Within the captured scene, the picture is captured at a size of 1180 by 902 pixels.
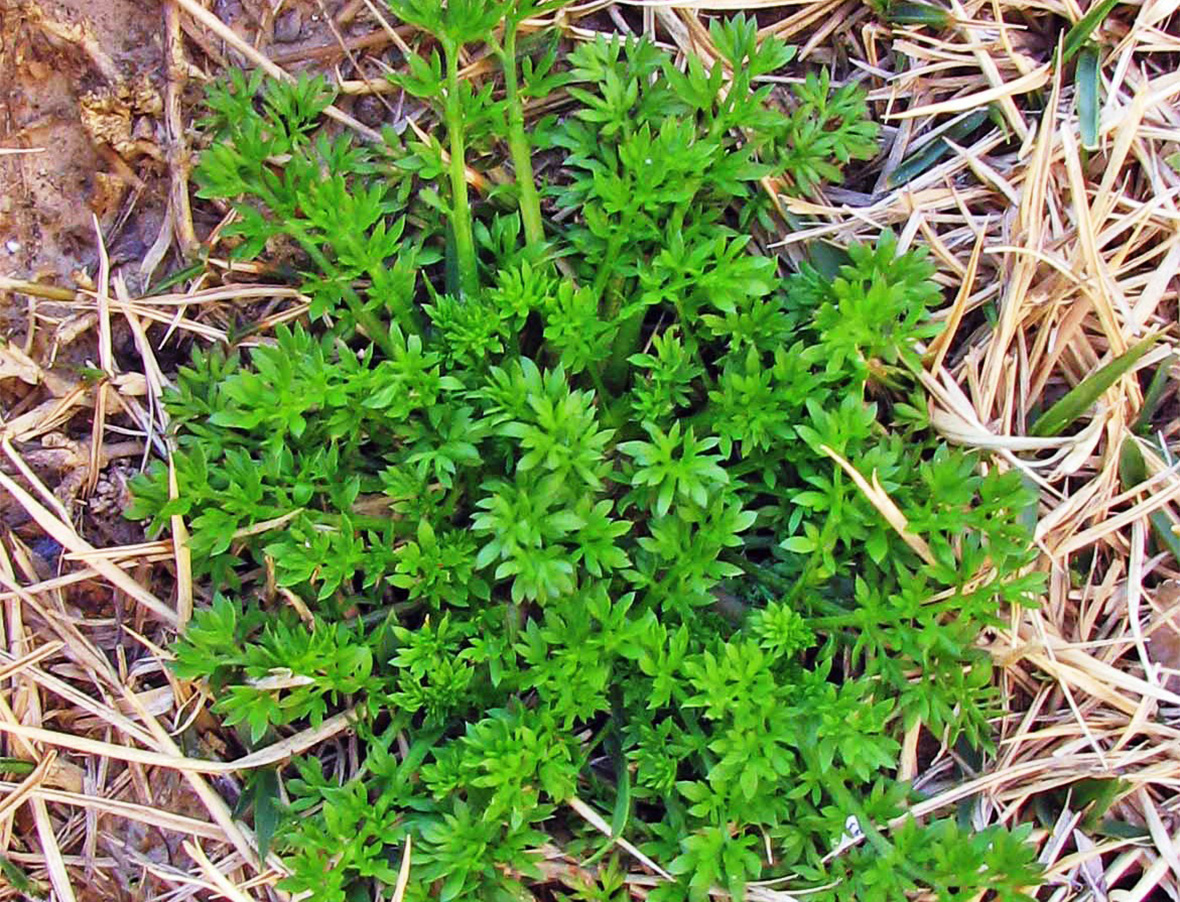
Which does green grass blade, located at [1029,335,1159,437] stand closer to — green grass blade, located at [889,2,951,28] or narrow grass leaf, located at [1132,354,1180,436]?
narrow grass leaf, located at [1132,354,1180,436]

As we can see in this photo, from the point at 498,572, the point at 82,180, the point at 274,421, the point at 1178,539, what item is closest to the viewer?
the point at 498,572

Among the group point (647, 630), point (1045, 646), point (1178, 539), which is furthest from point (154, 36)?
point (1178, 539)

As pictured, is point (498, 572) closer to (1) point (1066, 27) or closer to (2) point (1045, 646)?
(2) point (1045, 646)

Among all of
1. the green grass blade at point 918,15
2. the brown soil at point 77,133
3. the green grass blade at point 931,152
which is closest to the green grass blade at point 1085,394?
the green grass blade at point 931,152

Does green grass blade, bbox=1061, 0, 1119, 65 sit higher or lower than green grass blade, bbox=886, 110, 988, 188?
higher

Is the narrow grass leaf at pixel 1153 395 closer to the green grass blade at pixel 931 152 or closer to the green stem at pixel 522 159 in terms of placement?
the green grass blade at pixel 931 152

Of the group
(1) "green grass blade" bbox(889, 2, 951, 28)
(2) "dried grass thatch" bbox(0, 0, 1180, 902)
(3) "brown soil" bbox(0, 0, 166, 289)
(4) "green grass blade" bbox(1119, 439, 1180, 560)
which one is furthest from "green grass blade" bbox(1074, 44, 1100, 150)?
(3) "brown soil" bbox(0, 0, 166, 289)
